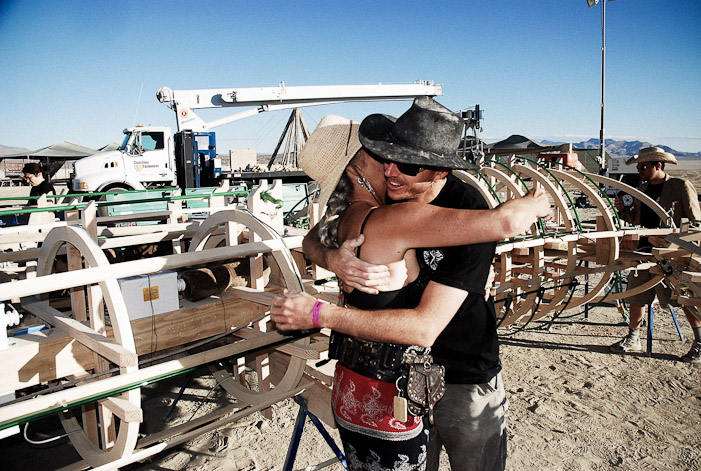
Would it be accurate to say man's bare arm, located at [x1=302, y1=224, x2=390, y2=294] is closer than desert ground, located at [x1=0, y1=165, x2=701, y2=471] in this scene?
Yes

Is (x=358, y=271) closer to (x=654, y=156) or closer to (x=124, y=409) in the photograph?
(x=124, y=409)

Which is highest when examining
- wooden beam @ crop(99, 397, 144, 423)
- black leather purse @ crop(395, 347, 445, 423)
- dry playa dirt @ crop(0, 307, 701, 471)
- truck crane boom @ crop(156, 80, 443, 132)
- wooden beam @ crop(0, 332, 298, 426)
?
truck crane boom @ crop(156, 80, 443, 132)

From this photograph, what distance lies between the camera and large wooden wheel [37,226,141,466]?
7.43ft

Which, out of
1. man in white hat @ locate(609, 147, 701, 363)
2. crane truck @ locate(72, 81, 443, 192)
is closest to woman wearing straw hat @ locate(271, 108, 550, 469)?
man in white hat @ locate(609, 147, 701, 363)

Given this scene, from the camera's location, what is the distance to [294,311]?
1.95 m

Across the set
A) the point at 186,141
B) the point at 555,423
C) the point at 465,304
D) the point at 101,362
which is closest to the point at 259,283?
the point at 101,362

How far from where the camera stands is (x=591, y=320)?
762 centimetres

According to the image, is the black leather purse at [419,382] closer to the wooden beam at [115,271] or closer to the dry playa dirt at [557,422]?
the wooden beam at [115,271]

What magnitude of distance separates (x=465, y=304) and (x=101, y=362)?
6.77ft

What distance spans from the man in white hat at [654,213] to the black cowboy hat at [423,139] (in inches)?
197

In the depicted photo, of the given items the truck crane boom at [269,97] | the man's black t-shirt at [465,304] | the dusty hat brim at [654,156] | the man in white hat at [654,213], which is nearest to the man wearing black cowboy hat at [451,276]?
the man's black t-shirt at [465,304]

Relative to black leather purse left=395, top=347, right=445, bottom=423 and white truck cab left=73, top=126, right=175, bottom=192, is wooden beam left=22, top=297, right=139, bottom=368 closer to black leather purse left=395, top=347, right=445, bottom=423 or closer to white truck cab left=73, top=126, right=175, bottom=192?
black leather purse left=395, top=347, right=445, bottom=423

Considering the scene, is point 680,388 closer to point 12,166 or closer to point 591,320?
point 591,320

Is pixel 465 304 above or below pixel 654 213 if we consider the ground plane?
above
